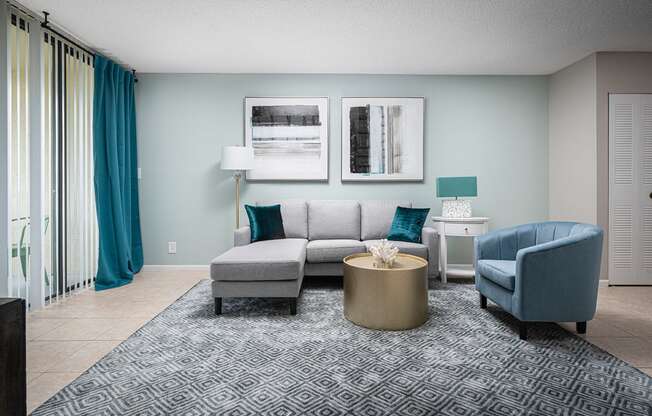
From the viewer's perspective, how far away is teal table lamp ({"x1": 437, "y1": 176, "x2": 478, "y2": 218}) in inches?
153

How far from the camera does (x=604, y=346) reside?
7.46ft

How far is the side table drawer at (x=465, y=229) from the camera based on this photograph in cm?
376

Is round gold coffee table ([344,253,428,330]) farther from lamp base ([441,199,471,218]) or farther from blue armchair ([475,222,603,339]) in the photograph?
lamp base ([441,199,471,218])

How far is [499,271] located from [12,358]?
263 cm

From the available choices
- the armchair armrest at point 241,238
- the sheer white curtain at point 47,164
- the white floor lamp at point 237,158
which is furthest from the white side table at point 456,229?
the sheer white curtain at point 47,164

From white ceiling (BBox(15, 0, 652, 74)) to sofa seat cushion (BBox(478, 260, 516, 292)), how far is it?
201cm

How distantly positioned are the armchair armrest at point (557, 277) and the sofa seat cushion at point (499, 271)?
0.27 feet

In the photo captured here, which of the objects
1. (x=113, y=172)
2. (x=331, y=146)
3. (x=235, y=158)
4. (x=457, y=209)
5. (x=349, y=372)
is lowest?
(x=349, y=372)

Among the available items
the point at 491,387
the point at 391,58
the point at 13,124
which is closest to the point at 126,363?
the point at 491,387

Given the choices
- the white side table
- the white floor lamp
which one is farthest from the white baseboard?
the white side table

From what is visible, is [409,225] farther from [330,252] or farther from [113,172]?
[113,172]

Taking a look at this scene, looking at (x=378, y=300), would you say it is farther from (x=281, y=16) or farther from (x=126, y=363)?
(x=281, y=16)

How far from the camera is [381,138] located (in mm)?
4402

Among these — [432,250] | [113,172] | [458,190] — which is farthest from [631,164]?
[113,172]
